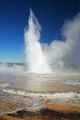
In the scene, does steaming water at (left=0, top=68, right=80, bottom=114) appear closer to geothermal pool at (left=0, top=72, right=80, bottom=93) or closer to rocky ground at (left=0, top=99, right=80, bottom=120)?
geothermal pool at (left=0, top=72, right=80, bottom=93)

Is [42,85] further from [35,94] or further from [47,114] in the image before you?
[47,114]

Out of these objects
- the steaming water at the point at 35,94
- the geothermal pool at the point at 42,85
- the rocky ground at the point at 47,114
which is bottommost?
the rocky ground at the point at 47,114

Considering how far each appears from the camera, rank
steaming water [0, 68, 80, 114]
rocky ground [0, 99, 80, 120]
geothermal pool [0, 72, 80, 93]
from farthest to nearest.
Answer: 1. geothermal pool [0, 72, 80, 93]
2. steaming water [0, 68, 80, 114]
3. rocky ground [0, 99, 80, 120]

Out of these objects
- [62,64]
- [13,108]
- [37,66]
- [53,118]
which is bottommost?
[53,118]

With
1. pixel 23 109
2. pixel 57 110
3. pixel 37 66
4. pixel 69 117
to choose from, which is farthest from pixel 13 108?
pixel 37 66

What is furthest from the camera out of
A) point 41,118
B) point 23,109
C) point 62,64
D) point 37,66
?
point 62,64

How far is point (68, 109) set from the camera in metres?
12.4

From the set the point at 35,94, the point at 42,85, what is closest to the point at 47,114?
the point at 35,94

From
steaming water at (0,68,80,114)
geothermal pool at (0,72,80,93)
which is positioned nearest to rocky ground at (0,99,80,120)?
steaming water at (0,68,80,114)

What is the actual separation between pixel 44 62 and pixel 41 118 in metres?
44.6

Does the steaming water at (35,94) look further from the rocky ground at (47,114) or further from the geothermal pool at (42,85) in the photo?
the rocky ground at (47,114)

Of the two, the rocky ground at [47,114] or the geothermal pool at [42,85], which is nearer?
the rocky ground at [47,114]

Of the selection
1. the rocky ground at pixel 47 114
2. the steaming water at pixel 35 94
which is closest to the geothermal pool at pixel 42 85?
the steaming water at pixel 35 94

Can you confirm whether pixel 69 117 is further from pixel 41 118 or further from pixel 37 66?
pixel 37 66
